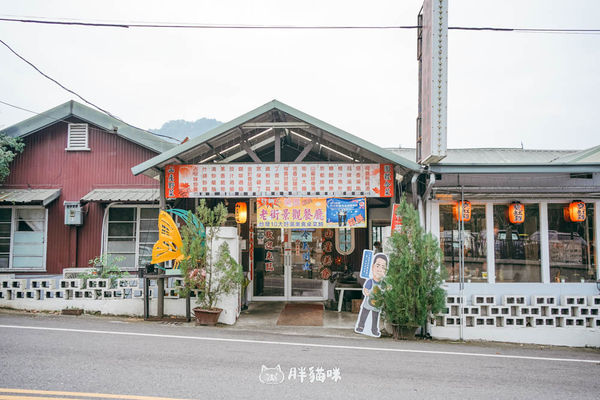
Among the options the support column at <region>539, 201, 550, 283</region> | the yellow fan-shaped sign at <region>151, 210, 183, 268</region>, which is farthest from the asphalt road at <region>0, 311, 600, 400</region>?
the support column at <region>539, 201, 550, 283</region>

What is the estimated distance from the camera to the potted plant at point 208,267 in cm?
Result: 872

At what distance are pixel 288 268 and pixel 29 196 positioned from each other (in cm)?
785

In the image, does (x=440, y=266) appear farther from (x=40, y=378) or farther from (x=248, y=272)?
(x=40, y=378)

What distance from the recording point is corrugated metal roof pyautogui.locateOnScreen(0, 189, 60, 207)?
11.2 meters

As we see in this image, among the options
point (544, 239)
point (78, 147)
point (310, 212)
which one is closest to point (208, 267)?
point (310, 212)

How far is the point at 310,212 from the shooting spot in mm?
9328

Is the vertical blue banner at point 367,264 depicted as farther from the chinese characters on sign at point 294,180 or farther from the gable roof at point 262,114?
the gable roof at point 262,114

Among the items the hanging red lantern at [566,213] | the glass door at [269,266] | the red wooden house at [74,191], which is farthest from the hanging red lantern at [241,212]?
the hanging red lantern at [566,213]

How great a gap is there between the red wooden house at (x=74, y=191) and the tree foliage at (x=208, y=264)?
11.4 ft

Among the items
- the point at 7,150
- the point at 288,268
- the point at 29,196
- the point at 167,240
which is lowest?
the point at 288,268

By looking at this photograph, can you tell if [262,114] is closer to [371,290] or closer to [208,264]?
[208,264]

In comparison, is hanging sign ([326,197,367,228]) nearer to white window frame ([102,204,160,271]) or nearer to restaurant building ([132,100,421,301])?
restaurant building ([132,100,421,301])

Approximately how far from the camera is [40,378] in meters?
5.11

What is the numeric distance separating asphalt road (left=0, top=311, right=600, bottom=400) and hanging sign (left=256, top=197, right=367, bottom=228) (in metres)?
2.56
